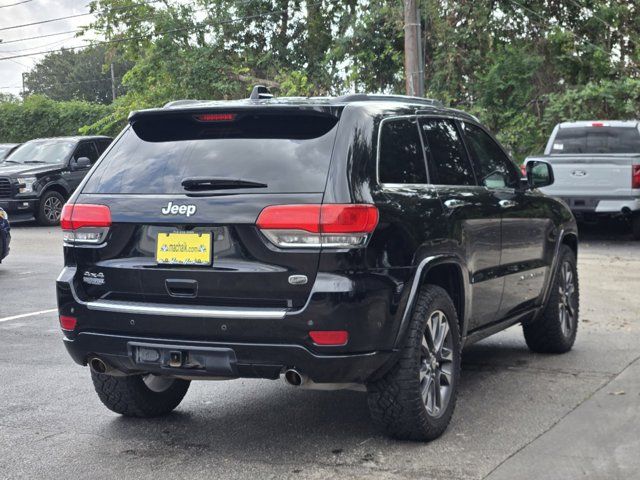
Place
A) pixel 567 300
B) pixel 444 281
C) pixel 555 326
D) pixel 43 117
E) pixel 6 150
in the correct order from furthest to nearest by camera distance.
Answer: pixel 43 117
pixel 6 150
pixel 567 300
pixel 555 326
pixel 444 281

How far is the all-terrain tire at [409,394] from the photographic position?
5.13 meters

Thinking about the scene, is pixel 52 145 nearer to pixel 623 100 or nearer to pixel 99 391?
pixel 623 100

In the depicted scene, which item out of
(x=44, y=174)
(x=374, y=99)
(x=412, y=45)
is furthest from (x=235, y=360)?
(x=44, y=174)

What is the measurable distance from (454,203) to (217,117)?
147cm

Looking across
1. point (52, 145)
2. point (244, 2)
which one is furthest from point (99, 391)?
point (244, 2)

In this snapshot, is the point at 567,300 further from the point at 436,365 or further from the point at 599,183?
the point at 599,183

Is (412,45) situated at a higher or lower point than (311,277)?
higher

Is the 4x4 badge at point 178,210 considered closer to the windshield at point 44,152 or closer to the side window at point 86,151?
the windshield at point 44,152

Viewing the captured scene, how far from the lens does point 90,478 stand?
4.84m

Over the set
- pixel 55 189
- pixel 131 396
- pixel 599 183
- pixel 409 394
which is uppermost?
pixel 409 394

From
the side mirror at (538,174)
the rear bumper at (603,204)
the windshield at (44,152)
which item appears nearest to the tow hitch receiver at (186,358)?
the side mirror at (538,174)

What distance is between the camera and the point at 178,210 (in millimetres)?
5059

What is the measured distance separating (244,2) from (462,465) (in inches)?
1225

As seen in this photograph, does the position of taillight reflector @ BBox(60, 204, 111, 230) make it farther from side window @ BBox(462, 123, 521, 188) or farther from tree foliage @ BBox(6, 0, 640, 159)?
tree foliage @ BBox(6, 0, 640, 159)
